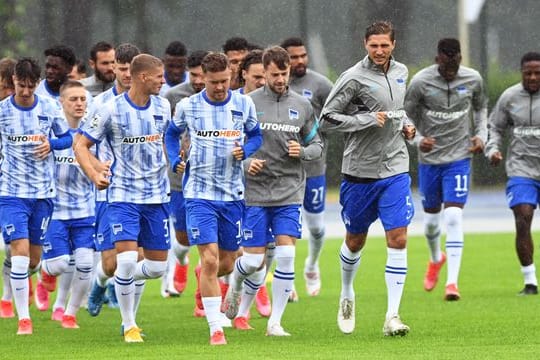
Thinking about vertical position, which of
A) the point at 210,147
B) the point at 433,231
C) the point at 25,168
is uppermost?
the point at 210,147

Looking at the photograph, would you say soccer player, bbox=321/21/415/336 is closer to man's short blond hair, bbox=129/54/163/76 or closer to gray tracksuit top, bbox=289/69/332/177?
man's short blond hair, bbox=129/54/163/76

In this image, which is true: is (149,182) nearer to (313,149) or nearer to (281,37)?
(313,149)

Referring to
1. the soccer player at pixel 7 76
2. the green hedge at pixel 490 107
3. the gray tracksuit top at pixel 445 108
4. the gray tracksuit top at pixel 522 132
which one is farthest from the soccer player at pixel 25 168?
the green hedge at pixel 490 107

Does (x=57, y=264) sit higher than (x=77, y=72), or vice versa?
(x=77, y=72)

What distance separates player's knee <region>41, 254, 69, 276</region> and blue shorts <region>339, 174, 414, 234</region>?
9.27ft

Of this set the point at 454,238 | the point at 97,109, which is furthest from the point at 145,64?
the point at 454,238

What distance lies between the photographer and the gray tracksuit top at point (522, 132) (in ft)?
50.0

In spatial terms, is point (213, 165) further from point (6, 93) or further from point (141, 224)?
point (6, 93)

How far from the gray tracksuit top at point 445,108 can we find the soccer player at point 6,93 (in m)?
4.09

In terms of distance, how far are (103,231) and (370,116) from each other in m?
2.39

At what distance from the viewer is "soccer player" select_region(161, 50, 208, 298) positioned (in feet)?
46.3

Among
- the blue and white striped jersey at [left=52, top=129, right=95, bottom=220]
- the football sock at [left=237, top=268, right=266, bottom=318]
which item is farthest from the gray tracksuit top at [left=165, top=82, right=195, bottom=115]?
the football sock at [left=237, top=268, right=266, bottom=318]

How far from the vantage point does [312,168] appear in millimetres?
15211

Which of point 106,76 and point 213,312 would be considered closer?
point 213,312
